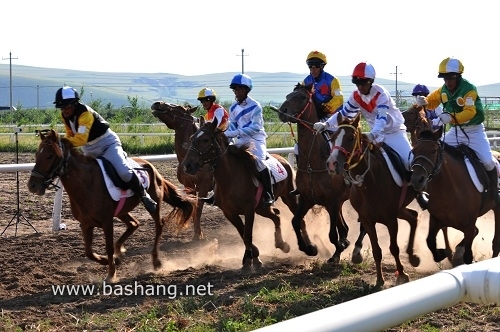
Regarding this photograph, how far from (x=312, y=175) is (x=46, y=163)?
337 centimetres

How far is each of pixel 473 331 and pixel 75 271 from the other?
16.6ft

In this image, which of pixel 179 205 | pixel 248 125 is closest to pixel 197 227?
pixel 179 205

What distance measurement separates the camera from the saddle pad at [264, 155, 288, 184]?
10695mm

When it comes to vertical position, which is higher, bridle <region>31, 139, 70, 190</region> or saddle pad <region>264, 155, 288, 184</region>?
bridle <region>31, 139, 70, 190</region>

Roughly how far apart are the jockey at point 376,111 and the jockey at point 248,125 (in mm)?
1427

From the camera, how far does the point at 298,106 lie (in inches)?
403

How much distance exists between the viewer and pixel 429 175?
26.8 ft

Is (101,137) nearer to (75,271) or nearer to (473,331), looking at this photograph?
(75,271)

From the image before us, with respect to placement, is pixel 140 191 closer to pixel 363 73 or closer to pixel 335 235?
pixel 335 235

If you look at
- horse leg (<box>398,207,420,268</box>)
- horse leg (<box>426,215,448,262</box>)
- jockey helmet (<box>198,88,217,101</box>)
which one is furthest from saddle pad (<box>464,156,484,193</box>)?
jockey helmet (<box>198,88,217,101</box>)

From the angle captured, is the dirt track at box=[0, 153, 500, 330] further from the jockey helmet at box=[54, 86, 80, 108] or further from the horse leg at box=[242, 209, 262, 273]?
the jockey helmet at box=[54, 86, 80, 108]

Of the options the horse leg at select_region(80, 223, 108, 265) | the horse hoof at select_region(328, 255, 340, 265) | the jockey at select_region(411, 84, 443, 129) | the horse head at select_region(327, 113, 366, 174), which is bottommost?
the horse hoof at select_region(328, 255, 340, 265)

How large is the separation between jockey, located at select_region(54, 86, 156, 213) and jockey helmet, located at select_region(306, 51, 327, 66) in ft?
9.49

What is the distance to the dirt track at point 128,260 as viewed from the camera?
25.6 feet
